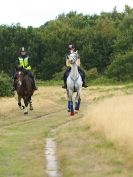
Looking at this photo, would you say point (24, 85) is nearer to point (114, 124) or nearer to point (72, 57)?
point (72, 57)

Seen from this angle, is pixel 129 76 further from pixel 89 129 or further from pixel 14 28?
pixel 89 129

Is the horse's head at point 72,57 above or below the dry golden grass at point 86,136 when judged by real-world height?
above

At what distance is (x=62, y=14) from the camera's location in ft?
418

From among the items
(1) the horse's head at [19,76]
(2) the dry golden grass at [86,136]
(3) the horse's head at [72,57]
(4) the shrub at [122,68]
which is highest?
(3) the horse's head at [72,57]

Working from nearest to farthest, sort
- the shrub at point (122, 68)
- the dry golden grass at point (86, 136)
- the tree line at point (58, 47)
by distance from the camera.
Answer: the dry golden grass at point (86, 136) → the shrub at point (122, 68) → the tree line at point (58, 47)

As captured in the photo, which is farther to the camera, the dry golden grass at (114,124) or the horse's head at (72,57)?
the horse's head at (72,57)

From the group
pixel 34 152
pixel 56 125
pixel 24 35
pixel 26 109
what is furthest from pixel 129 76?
pixel 34 152

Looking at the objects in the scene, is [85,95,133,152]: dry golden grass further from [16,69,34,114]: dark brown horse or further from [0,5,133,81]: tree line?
[0,5,133,81]: tree line

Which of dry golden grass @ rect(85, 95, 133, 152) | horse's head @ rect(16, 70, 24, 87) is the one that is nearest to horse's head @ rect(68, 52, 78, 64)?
dry golden grass @ rect(85, 95, 133, 152)

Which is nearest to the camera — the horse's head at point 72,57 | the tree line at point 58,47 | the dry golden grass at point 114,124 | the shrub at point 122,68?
the dry golden grass at point 114,124

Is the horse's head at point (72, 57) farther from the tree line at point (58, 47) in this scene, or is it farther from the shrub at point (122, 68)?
the tree line at point (58, 47)

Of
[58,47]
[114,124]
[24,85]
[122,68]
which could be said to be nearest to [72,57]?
[24,85]

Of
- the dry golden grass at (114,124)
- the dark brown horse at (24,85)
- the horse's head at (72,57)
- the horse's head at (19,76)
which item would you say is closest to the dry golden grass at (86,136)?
the dry golden grass at (114,124)

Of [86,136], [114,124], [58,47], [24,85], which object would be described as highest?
[58,47]
